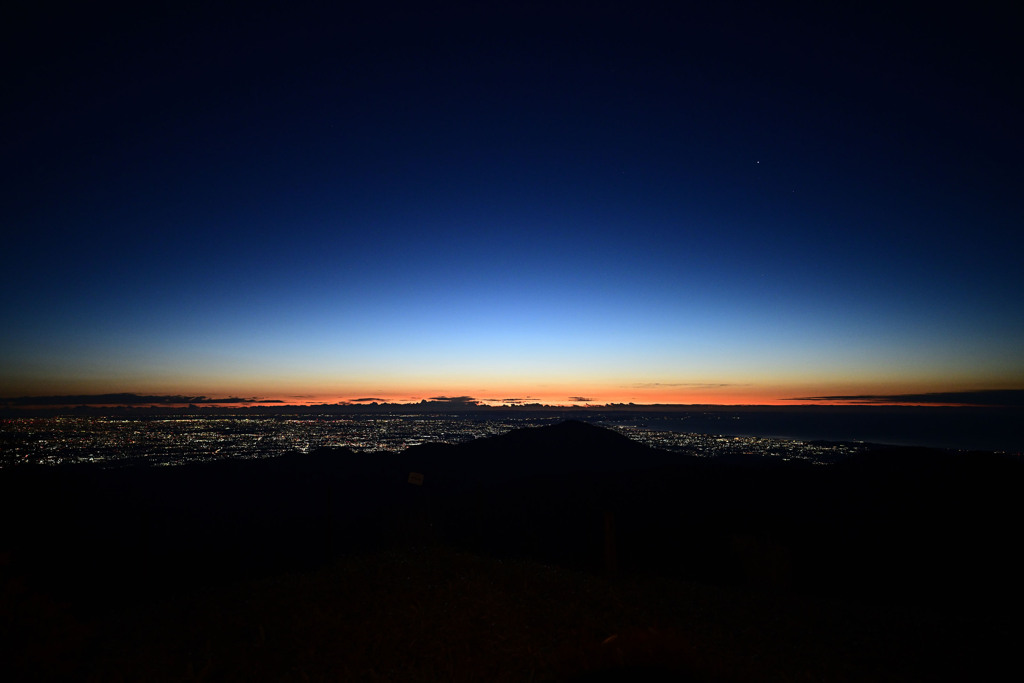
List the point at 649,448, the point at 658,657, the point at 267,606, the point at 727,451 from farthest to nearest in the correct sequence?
the point at 649,448 → the point at 727,451 → the point at 267,606 → the point at 658,657

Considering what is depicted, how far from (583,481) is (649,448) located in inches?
2390

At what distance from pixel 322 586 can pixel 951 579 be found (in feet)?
67.3

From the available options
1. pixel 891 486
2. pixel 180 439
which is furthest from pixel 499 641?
pixel 180 439

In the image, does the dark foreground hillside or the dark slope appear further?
the dark slope

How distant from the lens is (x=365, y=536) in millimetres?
53656

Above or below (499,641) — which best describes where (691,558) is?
below

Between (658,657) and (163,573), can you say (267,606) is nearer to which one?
(658,657)

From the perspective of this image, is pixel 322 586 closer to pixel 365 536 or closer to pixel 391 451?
pixel 365 536

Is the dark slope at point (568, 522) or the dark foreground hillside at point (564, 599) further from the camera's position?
the dark slope at point (568, 522)

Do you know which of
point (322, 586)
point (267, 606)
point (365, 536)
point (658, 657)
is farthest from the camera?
point (365, 536)

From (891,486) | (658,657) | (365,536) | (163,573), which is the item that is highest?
(658,657)

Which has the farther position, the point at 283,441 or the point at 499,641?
the point at 283,441

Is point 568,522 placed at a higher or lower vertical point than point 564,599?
lower

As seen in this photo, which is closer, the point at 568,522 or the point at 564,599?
the point at 564,599
